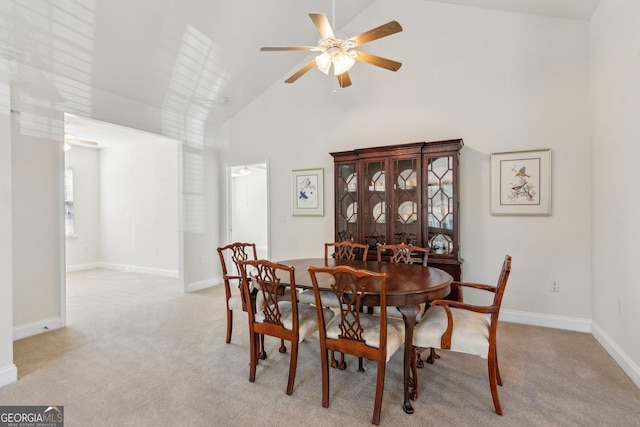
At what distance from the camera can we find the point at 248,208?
8.91 m

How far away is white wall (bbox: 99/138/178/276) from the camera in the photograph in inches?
240

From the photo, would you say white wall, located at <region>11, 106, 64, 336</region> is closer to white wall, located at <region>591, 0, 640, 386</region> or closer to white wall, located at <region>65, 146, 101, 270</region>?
white wall, located at <region>65, 146, 101, 270</region>

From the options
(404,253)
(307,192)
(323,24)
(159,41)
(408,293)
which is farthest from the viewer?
(307,192)

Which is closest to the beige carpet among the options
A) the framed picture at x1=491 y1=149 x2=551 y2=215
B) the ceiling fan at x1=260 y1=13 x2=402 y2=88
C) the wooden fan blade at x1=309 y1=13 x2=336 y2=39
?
the framed picture at x1=491 y1=149 x2=551 y2=215

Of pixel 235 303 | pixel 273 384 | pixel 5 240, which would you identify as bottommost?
pixel 273 384

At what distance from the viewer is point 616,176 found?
2.58m

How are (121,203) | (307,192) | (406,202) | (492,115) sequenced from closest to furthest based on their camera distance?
(492,115) → (406,202) → (307,192) → (121,203)

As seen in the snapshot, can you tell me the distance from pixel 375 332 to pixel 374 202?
2086 millimetres

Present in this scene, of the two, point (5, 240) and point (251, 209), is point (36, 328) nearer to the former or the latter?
point (5, 240)

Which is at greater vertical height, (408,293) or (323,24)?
(323,24)

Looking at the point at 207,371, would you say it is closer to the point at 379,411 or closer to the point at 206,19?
the point at 379,411

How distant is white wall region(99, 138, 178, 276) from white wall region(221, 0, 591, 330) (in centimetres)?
342

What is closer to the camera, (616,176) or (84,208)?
(616,176)

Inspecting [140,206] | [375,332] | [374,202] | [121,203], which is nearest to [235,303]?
[375,332]
